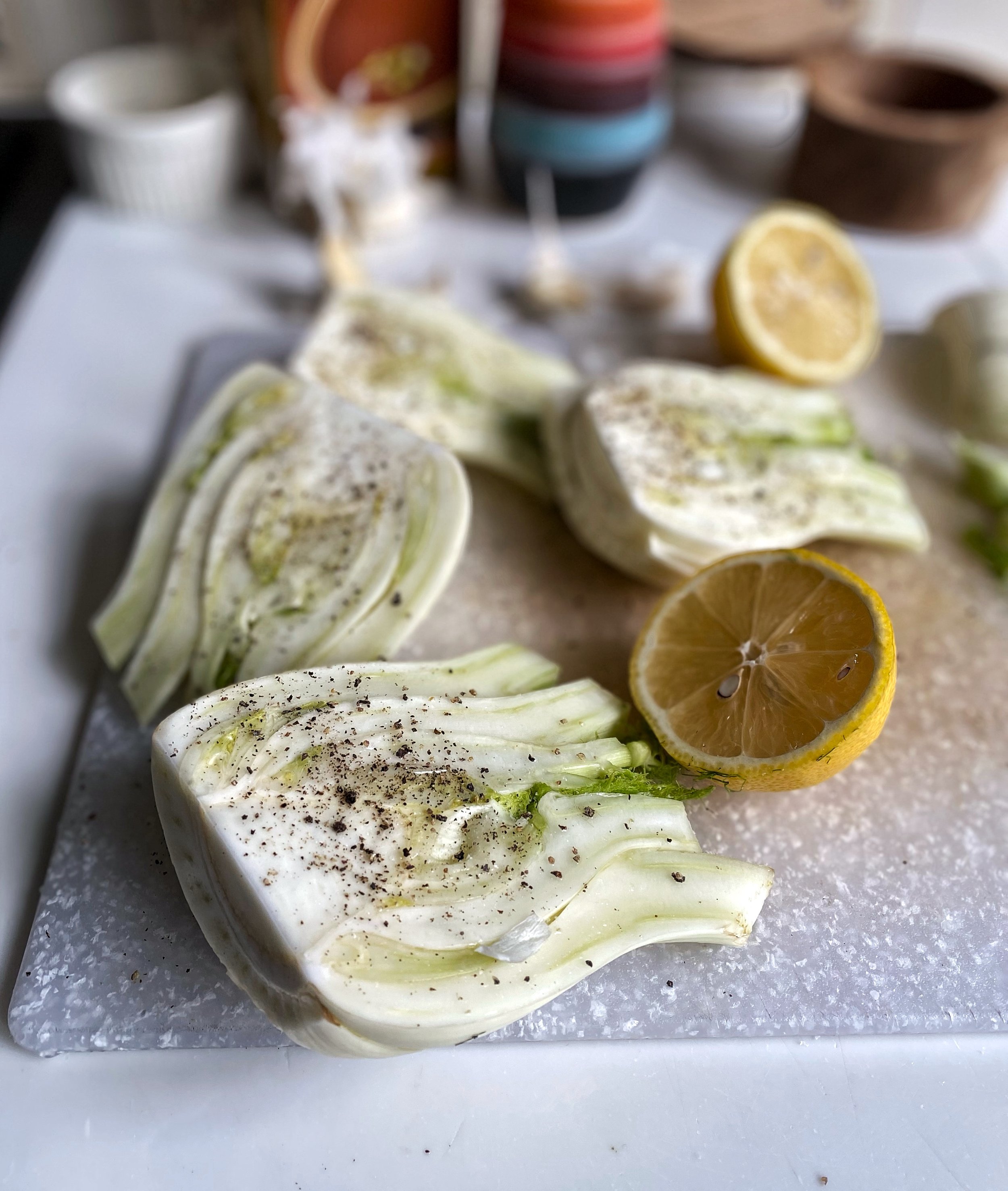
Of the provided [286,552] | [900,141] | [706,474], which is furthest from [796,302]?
[286,552]

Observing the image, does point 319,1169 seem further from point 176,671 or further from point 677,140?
point 677,140

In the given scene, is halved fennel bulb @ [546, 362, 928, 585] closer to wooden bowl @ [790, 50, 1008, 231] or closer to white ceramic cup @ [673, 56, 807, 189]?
wooden bowl @ [790, 50, 1008, 231]

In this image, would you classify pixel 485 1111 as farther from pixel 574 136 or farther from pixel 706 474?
pixel 574 136

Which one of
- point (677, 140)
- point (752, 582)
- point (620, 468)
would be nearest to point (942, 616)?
point (752, 582)

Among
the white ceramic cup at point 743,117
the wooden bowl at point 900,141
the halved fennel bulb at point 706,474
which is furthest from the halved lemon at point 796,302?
the white ceramic cup at point 743,117

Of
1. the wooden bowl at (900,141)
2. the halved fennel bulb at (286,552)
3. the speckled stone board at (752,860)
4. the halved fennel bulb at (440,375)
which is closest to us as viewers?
the speckled stone board at (752,860)

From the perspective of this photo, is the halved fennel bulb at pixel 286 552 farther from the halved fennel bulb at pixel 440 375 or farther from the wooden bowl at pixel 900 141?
the wooden bowl at pixel 900 141
